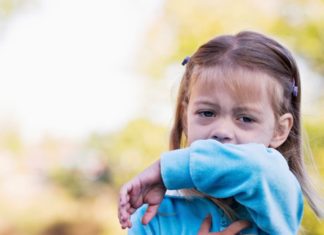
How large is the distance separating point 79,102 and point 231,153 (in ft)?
24.5

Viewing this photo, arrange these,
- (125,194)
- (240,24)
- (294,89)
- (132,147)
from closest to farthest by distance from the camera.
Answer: (125,194) < (294,89) < (240,24) < (132,147)

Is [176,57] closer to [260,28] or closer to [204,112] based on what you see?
[260,28]

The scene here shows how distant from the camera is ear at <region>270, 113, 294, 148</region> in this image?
2.16 m

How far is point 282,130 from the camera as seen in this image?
86.4 inches

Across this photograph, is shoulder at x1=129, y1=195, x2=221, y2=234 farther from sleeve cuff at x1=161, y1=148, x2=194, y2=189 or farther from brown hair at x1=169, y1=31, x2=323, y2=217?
sleeve cuff at x1=161, y1=148, x2=194, y2=189

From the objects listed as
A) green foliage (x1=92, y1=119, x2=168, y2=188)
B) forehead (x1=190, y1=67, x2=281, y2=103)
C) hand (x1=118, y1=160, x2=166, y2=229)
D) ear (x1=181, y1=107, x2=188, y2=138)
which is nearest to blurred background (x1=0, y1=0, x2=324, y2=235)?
green foliage (x1=92, y1=119, x2=168, y2=188)

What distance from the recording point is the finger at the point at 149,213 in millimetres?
1951

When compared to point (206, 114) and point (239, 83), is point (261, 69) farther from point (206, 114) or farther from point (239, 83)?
point (206, 114)

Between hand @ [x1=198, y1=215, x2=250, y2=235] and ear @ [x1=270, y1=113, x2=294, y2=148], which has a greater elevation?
ear @ [x1=270, y1=113, x2=294, y2=148]

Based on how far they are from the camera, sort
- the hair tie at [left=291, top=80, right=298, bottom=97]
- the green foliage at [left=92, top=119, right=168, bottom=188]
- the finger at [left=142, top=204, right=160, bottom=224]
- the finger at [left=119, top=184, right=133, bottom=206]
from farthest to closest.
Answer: the green foliage at [left=92, top=119, right=168, bottom=188] < the hair tie at [left=291, top=80, right=298, bottom=97] < the finger at [left=142, top=204, right=160, bottom=224] < the finger at [left=119, top=184, right=133, bottom=206]

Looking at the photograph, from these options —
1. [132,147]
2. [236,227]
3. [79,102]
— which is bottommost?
[236,227]

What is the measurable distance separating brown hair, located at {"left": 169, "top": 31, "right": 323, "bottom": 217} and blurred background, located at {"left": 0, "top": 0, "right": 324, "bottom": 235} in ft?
16.6

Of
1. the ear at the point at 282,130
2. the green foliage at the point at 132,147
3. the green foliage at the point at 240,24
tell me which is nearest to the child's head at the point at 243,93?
the ear at the point at 282,130

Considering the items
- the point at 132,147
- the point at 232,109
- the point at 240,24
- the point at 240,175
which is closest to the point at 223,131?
the point at 232,109
